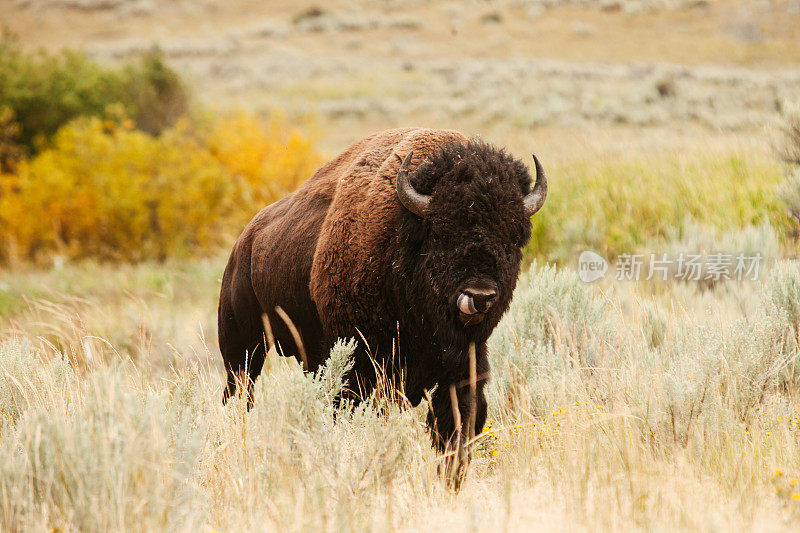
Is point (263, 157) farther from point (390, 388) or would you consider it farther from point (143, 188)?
point (390, 388)

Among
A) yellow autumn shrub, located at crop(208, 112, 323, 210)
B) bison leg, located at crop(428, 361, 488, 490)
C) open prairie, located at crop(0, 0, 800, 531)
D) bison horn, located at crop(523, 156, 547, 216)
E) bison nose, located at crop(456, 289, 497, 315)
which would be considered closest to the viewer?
open prairie, located at crop(0, 0, 800, 531)

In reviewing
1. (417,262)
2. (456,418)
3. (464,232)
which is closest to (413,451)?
(456,418)

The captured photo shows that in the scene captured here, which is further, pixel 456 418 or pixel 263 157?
pixel 263 157

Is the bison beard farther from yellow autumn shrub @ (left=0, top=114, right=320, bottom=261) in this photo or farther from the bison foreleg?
yellow autumn shrub @ (left=0, top=114, right=320, bottom=261)

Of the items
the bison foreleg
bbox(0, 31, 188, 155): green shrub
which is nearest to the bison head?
the bison foreleg

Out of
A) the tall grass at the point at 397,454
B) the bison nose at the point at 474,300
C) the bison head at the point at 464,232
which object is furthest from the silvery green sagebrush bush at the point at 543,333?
the bison nose at the point at 474,300

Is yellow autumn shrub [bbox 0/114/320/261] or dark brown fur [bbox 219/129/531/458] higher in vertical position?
dark brown fur [bbox 219/129/531/458]

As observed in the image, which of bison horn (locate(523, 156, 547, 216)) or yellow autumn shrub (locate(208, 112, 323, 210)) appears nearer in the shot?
bison horn (locate(523, 156, 547, 216))

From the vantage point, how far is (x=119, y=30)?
2869 inches

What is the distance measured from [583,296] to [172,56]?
58.9 metres

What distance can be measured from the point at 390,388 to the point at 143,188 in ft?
55.3

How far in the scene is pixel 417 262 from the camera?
163 inches

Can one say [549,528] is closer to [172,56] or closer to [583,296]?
[583,296]

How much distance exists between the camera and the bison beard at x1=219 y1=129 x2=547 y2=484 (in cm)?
394
